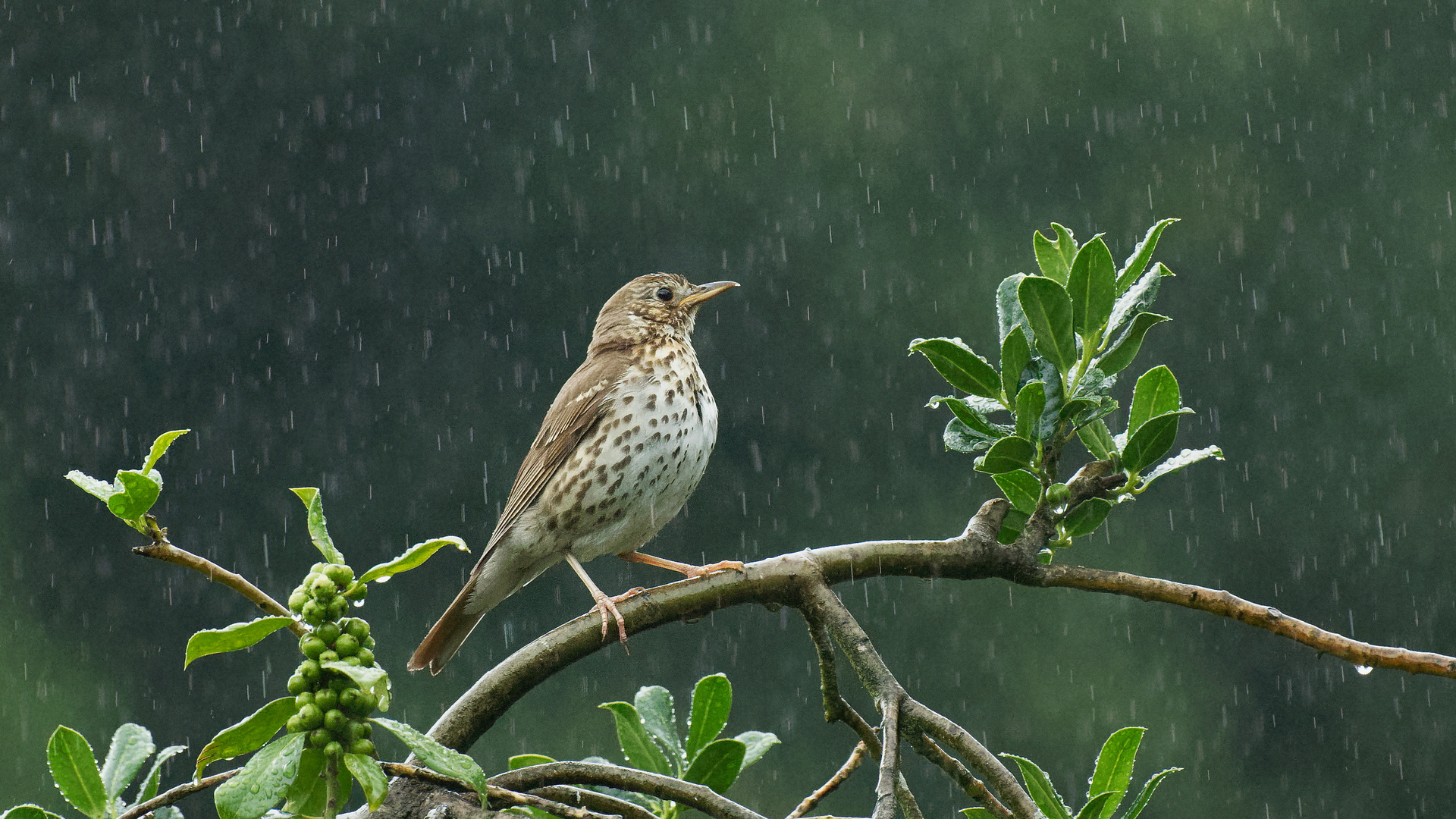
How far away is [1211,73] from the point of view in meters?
19.1

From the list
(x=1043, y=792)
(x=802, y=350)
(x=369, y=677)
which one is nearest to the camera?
(x=369, y=677)

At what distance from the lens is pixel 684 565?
5.32ft

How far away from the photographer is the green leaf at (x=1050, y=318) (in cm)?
97

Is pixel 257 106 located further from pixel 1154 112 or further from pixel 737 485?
pixel 1154 112

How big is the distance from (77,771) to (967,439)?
0.62m

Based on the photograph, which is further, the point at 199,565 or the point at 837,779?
the point at 837,779

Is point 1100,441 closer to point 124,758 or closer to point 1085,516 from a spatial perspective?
point 1085,516

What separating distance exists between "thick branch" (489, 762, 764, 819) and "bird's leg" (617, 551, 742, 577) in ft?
0.63

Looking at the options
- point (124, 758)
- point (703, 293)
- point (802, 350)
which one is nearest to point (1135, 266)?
point (124, 758)

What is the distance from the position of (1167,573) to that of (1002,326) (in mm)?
13020

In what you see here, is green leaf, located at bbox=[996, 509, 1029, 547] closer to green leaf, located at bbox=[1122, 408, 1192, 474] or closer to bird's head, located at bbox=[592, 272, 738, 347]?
green leaf, located at bbox=[1122, 408, 1192, 474]

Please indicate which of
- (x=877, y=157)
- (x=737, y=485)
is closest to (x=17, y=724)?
(x=737, y=485)

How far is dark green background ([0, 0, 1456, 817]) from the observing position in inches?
566

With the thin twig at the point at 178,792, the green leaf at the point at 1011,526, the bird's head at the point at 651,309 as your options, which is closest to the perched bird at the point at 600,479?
the bird's head at the point at 651,309
